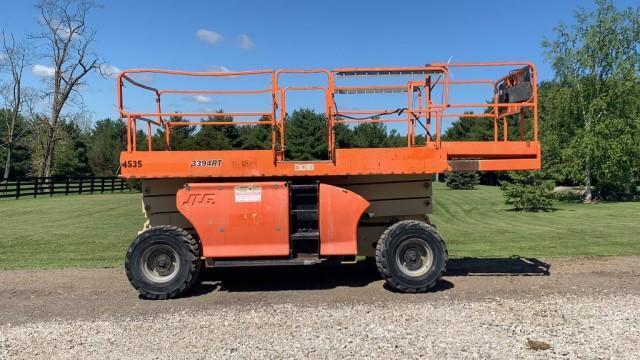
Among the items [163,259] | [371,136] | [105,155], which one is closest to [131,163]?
[163,259]

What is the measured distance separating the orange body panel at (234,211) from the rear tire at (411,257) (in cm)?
144

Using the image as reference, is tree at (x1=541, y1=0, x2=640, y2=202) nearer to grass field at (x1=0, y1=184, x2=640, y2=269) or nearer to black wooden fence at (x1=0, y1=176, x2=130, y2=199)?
grass field at (x1=0, y1=184, x2=640, y2=269)

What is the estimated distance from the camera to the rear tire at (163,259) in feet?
22.6

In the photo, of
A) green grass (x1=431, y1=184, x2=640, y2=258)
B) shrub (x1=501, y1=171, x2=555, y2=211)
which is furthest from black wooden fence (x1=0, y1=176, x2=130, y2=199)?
shrub (x1=501, y1=171, x2=555, y2=211)

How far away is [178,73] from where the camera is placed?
289 inches

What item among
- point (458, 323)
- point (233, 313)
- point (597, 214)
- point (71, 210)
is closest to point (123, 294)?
point (233, 313)

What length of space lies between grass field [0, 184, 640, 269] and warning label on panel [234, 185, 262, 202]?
409 cm

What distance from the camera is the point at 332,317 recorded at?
587cm

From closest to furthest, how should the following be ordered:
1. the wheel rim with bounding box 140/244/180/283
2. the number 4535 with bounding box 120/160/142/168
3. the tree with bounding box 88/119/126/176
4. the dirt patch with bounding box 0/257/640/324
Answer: the dirt patch with bounding box 0/257/640/324 < the number 4535 with bounding box 120/160/142/168 < the wheel rim with bounding box 140/244/180/283 < the tree with bounding box 88/119/126/176

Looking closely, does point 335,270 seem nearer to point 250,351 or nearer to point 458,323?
point 458,323

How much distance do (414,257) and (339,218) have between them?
3.91 feet

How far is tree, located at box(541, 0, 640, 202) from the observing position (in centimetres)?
2655

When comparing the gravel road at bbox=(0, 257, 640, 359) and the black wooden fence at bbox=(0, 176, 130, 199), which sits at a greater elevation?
the black wooden fence at bbox=(0, 176, 130, 199)

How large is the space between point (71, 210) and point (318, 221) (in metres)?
19.1
